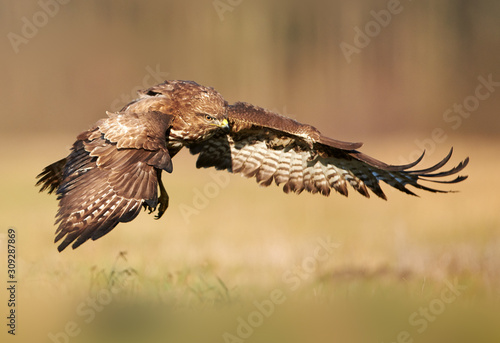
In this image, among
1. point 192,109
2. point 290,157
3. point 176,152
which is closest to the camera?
point 192,109

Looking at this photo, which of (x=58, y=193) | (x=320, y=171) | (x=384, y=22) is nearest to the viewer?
(x=58, y=193)

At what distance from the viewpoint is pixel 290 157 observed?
856 centimetres

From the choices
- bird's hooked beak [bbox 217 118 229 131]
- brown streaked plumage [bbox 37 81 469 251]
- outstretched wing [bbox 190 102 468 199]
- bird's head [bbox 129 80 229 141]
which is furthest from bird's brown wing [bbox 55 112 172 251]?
outstretched wing [bbox 190 102 468 199]

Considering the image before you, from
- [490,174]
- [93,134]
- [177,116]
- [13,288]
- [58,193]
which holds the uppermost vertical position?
[490,174]

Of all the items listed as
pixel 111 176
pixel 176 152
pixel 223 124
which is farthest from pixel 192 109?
pixel 111 176

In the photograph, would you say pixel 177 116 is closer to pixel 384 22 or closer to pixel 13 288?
pixel 13 288

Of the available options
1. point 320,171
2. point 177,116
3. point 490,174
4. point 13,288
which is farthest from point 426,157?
point 13,288

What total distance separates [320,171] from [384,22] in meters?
12.7

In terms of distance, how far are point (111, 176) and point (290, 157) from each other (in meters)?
2.81

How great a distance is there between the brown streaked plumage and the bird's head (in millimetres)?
10

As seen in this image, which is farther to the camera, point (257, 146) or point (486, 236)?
point (486, 236)

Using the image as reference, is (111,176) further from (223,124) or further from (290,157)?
(290,157)

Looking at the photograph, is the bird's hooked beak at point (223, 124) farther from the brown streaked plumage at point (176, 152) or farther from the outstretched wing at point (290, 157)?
the outstretched wing at point (290, 157)

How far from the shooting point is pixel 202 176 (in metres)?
14.3
